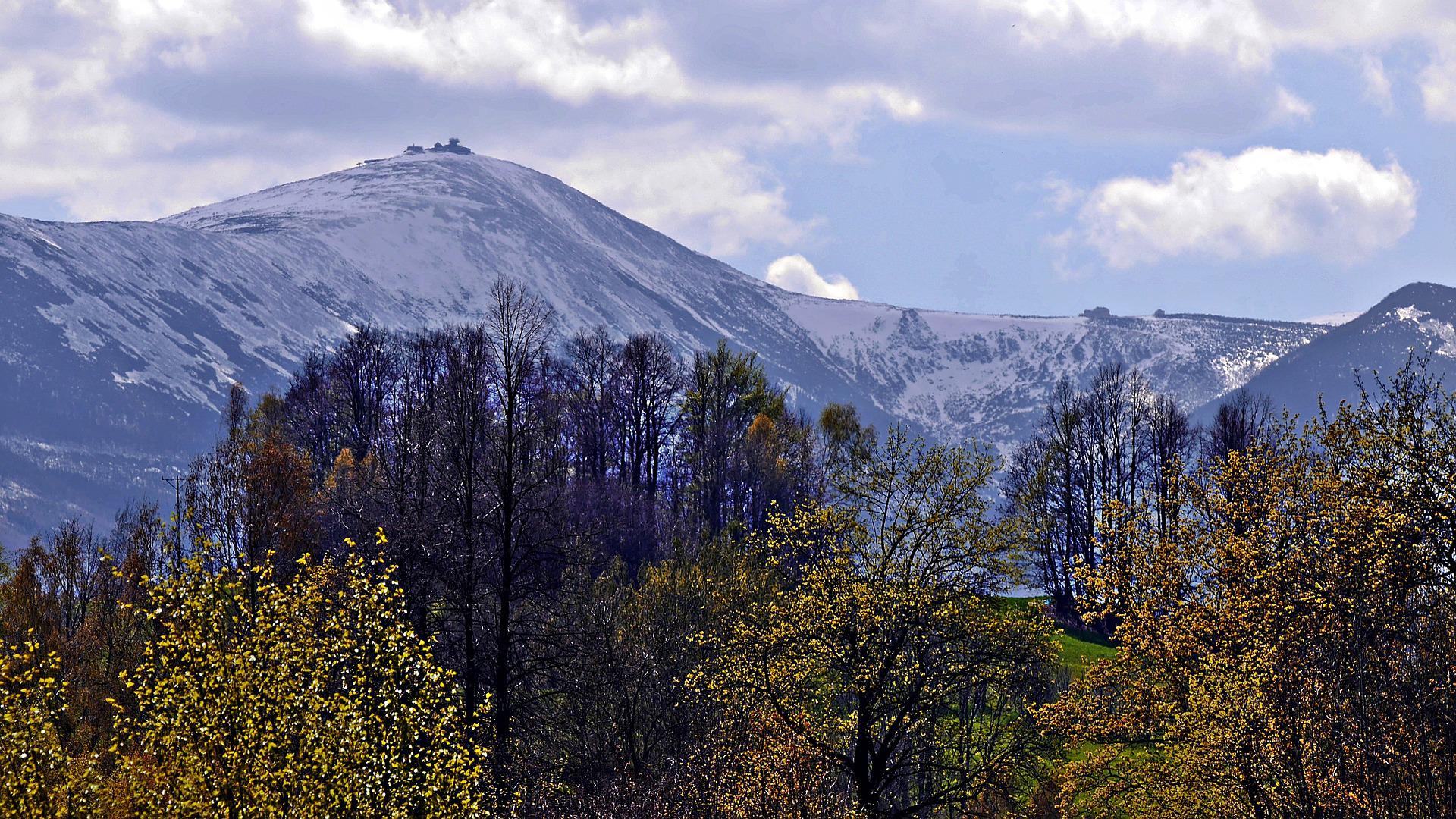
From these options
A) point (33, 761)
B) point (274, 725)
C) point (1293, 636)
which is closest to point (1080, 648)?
point (1293, 636)

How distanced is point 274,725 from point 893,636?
19.3m

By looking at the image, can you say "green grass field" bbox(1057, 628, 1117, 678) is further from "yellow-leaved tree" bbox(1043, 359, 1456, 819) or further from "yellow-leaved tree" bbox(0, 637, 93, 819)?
"yellow-leaved tree" bbox(0, 637, 93, 819)

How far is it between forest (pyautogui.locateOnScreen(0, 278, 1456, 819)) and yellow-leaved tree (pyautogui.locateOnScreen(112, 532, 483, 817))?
78mm

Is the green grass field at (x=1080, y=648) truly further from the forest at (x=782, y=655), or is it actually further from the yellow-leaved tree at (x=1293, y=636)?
the yellow-leaved tree at (x=1293, y=636)

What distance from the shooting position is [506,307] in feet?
116

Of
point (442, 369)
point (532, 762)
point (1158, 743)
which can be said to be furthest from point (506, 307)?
point (442, 369)

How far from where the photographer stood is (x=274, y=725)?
1981cm

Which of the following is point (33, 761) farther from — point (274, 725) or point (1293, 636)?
point (1293, 636)

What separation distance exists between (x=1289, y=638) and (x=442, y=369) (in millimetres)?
89316

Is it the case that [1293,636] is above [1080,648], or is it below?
above

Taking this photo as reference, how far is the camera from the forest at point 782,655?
19953 mm

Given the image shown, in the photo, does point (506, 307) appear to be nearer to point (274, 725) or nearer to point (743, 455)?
point (274, 725)

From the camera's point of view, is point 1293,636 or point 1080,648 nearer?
point 1293,636

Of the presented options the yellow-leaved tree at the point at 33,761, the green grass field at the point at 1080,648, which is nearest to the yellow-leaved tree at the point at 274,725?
the yellow-leaved tree at the point at 33,761
